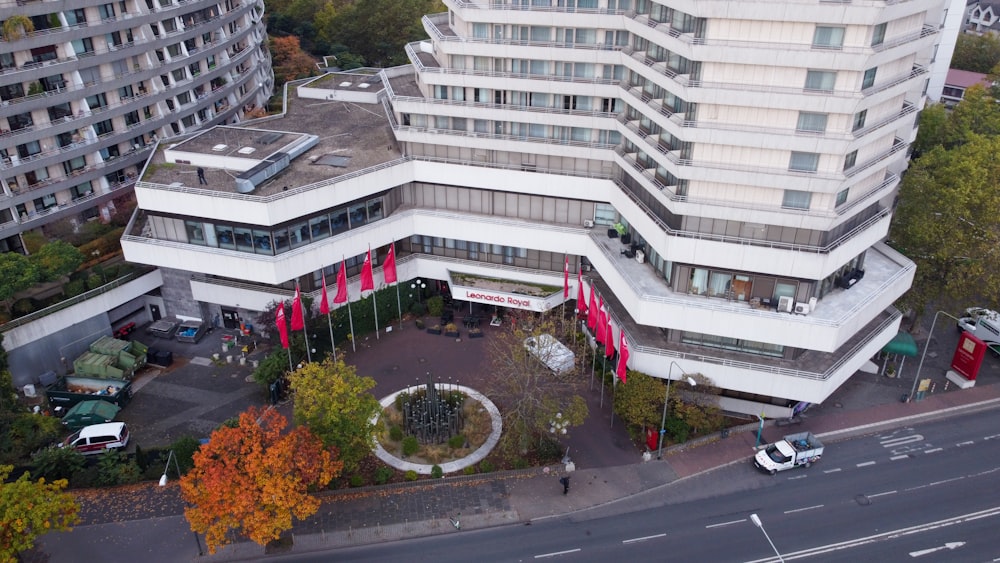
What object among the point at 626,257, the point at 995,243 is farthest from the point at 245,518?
the point at 995,243

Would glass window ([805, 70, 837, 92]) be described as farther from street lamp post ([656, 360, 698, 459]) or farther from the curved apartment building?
the curved apartment building

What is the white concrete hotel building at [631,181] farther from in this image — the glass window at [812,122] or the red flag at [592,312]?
the red flag at [592,312]

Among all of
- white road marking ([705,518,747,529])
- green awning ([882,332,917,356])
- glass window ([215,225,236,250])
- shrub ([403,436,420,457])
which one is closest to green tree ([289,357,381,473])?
shrub ([403,436,420,457])

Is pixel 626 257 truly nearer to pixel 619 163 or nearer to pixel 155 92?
pixel 619 163

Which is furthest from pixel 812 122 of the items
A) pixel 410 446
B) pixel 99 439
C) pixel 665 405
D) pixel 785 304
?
pixel 99 439

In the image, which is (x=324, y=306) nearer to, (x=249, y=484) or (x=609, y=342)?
(x=249, y=484)

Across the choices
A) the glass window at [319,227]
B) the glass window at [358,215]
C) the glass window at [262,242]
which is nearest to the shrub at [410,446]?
the glass window at [262,242]
